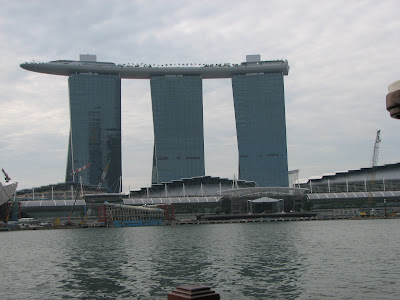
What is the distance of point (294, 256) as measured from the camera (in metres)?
62.8

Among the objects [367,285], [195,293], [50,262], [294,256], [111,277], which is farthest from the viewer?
[50,262]

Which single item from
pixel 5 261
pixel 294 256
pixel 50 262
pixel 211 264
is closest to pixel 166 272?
pixel 211 264

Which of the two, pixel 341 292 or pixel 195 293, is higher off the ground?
pixel 195 293

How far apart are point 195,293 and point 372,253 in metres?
50.6

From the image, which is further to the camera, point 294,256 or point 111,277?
point 294,256

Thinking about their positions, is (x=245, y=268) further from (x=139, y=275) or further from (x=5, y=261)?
(x=5, y=261)

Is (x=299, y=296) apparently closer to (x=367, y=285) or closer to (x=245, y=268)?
(x=367, y=285)

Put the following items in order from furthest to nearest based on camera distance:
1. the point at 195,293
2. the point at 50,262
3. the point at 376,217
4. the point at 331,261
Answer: the point at 376,217 → the point at 50,262 → the point at 331,261 → the point at 195,293

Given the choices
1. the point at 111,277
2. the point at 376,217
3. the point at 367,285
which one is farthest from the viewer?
the point at 376,217

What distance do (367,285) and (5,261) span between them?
179 ft

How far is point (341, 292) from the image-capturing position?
37719 millimetres

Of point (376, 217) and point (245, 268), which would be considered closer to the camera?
point (245, 268)

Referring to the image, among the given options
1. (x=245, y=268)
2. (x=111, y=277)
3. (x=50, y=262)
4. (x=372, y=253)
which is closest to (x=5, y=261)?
(x=50, y=262)

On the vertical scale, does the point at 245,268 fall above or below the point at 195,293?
below
